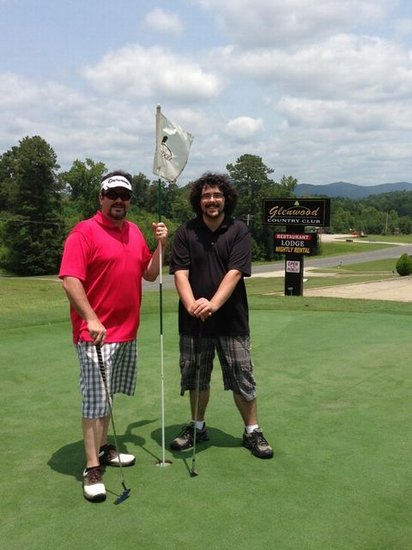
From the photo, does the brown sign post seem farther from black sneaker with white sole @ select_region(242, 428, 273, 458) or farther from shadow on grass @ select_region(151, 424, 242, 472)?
black sneaker with white sole @ select_region(242, 428, 273, 458)

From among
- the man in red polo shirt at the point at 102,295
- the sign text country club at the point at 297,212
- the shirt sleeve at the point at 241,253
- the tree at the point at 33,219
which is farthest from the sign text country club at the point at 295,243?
the tree at the point at 33,219

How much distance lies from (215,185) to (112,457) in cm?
180

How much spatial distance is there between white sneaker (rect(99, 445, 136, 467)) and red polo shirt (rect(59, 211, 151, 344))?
2.36 ft

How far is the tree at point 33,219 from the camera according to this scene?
4797 cm

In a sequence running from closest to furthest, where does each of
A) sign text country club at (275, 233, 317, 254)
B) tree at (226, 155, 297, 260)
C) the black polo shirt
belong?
1. the black polo shirt
2. sign text country club at (275, 233, 317, 254)
3. tree at (226, 155, 297, 260)

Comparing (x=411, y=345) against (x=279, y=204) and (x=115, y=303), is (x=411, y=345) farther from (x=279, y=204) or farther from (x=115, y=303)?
(x=279, y=204)

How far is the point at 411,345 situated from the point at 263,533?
4520mm

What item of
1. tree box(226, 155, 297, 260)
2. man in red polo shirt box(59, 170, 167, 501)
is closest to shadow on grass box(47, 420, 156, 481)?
man in red polo shirt box(59, 170, 167, 501)

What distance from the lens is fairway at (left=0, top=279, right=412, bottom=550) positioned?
251 centimetres

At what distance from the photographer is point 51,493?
295cm

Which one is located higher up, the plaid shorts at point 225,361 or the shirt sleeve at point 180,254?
the shirt sleeve at point 180,254

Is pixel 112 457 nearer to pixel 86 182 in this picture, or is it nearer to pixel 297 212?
pixel 297 212

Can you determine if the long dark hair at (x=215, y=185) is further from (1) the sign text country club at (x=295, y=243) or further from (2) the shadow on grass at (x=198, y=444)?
(1) the sign text country club at (x=295, y=243)

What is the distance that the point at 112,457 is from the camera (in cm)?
344
